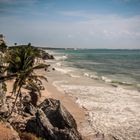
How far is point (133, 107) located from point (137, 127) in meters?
9.01

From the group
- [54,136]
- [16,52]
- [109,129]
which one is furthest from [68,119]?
[16,52]

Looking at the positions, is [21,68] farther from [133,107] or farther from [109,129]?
[133,107]

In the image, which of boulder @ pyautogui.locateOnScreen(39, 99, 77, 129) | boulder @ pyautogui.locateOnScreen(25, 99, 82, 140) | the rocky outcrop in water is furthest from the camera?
boulder @ pyautogui.locateOnScreen(39, 99, 77, 129)

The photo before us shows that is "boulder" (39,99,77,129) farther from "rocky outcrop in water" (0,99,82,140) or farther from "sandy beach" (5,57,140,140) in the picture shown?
"sandy beach" (5,57,140,140)

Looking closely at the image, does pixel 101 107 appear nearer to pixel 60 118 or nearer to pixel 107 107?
pixel 107 107

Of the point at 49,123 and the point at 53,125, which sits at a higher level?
the point at 49,123

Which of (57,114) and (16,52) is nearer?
(57,114)

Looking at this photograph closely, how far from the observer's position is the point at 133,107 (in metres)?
42.2

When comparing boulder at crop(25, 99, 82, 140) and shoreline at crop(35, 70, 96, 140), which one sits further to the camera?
shoreline at crop(35, 70, 96, 140)

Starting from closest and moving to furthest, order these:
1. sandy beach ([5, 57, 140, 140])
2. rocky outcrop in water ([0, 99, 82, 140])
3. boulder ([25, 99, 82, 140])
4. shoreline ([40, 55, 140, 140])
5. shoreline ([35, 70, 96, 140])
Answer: boulder ([25, 99, 82, 140])
rocky outcrop in water ([0, 99, 82, 140])
shoreline ([35, 70, 96, 140])
shoreline ([40, 55, 140, 140])
sandy beach ([5, 57, 140, 140])

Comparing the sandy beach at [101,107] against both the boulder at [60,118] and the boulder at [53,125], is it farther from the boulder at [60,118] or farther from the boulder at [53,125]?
the boulder at [53,125]

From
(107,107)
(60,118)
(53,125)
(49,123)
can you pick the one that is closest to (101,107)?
(107,107)

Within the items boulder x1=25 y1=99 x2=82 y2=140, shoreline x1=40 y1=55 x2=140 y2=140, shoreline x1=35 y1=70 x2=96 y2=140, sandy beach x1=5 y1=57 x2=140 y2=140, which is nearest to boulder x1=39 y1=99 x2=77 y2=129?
boulder x1=25 y1=99 x2=82 y2=140

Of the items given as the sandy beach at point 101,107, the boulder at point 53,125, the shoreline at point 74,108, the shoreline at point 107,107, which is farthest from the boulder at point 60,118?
the shoreline at point 107,107
